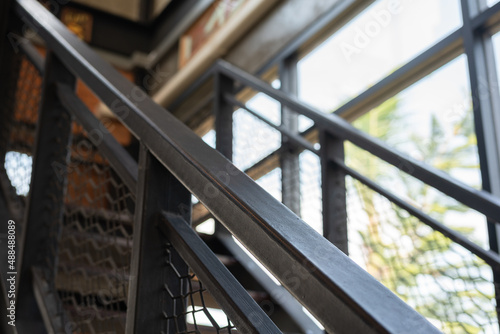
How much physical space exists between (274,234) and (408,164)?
115 cm

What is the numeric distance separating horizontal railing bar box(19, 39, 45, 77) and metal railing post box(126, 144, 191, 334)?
2.87 ft

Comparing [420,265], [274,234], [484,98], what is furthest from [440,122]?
[274,234]

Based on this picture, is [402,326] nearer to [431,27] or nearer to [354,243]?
[354,243]

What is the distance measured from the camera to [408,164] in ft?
5.59

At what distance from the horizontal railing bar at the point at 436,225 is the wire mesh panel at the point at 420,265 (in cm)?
13

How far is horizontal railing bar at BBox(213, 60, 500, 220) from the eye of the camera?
154cm

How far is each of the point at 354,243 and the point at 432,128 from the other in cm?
111

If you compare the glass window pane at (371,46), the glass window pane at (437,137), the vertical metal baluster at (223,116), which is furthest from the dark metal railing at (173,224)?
the glass window pane at (371,46)

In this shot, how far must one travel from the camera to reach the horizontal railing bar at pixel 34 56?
5.80 feet

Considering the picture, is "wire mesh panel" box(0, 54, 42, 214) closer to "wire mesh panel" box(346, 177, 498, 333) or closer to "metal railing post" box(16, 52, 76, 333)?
"metal railing post" box(16, 52, 76, 333)

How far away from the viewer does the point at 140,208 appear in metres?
0.97

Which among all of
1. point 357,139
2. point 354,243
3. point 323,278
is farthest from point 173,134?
point 354,243

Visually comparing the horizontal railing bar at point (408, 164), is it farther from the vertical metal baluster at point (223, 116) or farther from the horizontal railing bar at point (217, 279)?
the horizontal railing bar at point (217, 279)

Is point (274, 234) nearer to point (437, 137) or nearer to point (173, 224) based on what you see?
point (173, 224)
